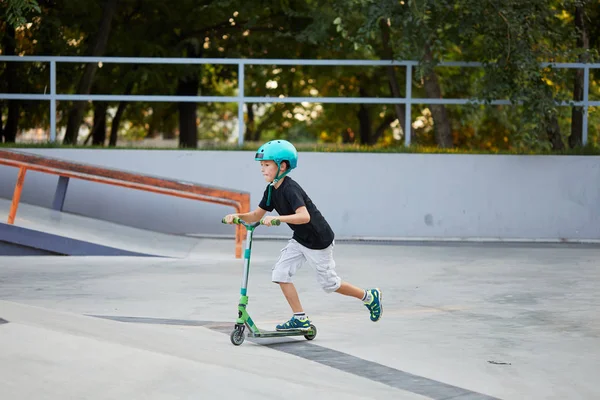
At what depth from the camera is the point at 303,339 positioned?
24.8ft

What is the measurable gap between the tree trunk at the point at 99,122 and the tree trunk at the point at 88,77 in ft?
12.7

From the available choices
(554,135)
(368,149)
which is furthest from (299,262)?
(554,135)

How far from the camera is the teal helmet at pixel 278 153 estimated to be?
715 cm

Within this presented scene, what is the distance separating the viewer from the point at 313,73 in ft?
78.9

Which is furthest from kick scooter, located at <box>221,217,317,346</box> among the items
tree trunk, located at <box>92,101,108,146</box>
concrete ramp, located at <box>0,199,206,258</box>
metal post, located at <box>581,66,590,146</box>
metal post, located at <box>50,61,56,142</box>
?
tree trunk, located at <box>92,101,108,146</box>

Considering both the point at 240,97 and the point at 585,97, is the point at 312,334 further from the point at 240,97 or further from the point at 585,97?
the point at 585,97

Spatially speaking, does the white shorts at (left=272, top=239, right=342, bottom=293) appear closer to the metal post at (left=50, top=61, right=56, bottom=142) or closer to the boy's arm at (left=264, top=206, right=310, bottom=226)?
the boy's arm at (left=264, top=206, right=310, bottom=226)

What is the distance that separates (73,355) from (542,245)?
34.0 ft

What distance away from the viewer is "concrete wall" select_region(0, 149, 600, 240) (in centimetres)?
1552

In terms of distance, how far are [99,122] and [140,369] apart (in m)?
20.2

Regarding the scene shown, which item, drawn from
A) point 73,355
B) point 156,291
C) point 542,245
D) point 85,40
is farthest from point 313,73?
point 73,355

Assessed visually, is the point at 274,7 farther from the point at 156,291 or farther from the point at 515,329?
the point at 515,329

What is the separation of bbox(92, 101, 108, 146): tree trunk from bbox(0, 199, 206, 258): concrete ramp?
32.3 feet

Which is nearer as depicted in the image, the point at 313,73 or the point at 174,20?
the point at 174,20
